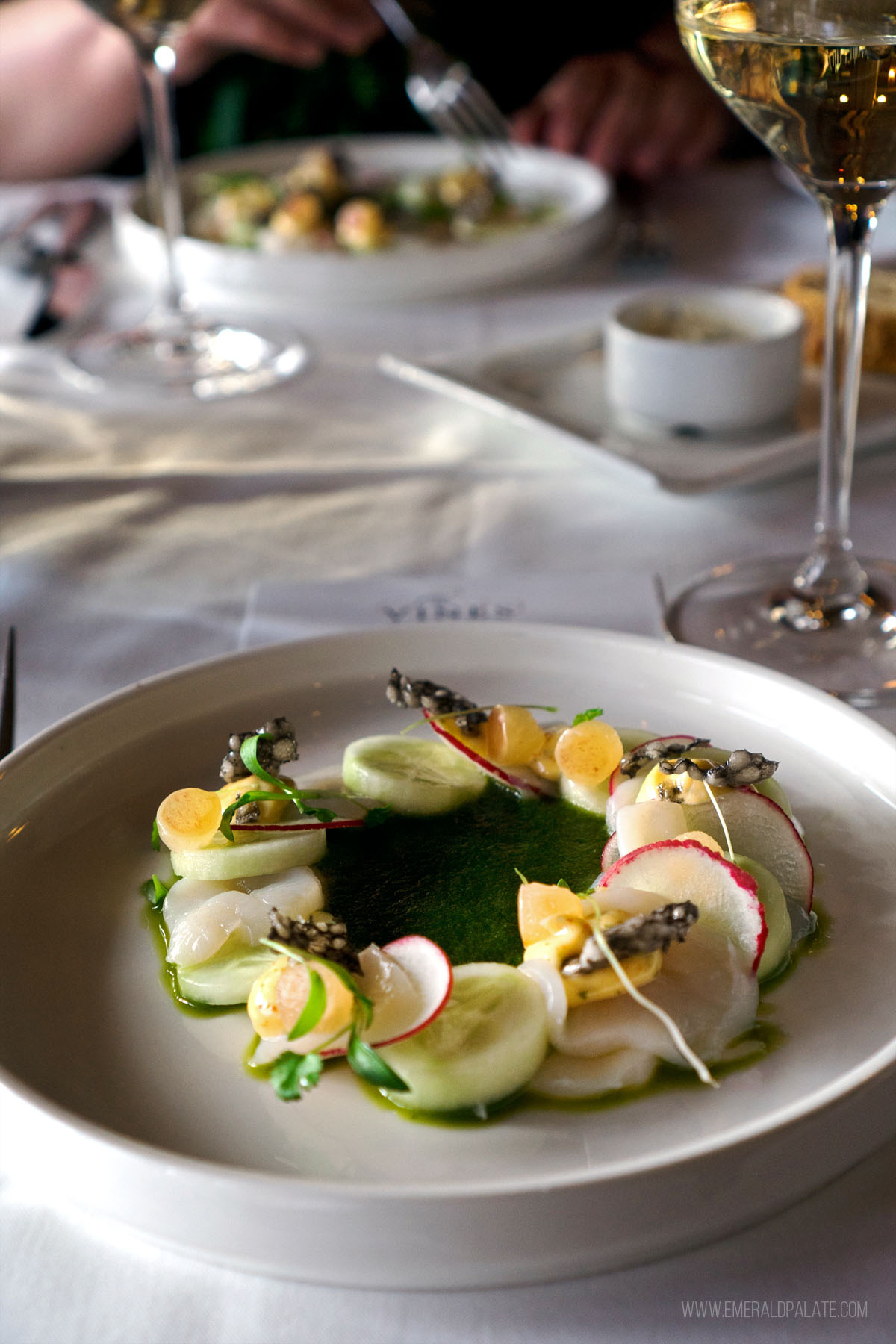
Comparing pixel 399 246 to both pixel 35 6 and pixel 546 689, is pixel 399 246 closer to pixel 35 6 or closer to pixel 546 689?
pixel 546 689

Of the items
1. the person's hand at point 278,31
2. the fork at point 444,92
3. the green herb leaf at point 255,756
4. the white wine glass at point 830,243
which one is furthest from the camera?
the person's hand at point 278,31

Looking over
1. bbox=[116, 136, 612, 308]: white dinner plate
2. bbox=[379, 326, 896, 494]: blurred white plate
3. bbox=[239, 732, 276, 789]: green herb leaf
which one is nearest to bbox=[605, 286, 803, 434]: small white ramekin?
bbox=[379, 326, 896, 494]: blurred white plate

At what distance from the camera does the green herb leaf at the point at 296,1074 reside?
444 mm

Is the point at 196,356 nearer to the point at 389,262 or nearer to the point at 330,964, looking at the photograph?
the point at 389,262

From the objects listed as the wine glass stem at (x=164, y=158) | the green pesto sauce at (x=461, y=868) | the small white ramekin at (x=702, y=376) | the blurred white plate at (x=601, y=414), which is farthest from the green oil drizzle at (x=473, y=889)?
the wine glass stem at (x=164, y=158)

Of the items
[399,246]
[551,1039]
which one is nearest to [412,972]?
[551,1039]

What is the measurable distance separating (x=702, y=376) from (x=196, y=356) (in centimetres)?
58

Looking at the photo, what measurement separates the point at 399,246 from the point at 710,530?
73 centimetres

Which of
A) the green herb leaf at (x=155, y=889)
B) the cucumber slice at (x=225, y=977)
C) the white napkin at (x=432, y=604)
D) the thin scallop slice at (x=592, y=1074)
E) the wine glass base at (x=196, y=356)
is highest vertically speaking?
the thin scallop slice at (x=592, y=1074)

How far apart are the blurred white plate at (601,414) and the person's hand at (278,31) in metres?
1.28

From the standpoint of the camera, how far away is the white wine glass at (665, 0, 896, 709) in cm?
70

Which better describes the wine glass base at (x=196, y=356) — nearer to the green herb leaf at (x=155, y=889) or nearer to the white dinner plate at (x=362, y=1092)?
the white dinner plate at (x=362, y=1092)

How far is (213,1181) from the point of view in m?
0.39

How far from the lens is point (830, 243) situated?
850mm
